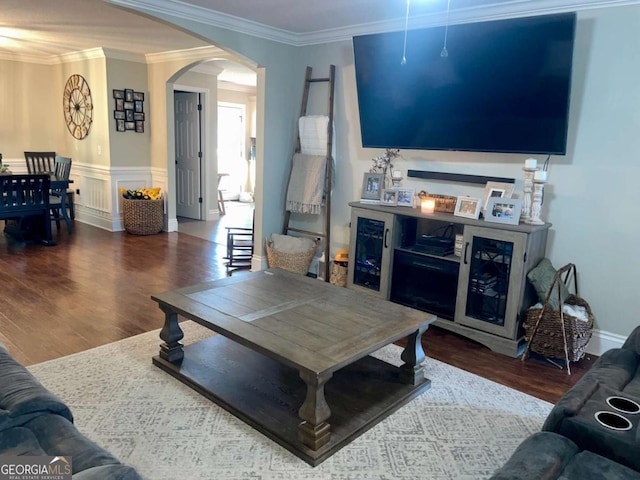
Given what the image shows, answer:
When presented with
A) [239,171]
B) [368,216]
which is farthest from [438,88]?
[239,171]

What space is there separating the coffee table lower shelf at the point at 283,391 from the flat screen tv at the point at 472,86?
1798 millimetres

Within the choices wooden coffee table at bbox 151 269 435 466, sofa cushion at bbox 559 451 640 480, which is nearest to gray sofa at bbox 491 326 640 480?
sofa cushion at bbox 559 451 640 480

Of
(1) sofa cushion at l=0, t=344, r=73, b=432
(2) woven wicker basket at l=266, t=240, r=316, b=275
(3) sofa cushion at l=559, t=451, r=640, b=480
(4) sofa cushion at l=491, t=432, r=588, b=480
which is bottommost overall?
(2) woven wicker basket at l=266, t=240, r=316, b=275

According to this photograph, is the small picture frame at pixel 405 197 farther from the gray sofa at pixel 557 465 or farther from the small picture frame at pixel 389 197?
the gray sofa at pixel 557 465

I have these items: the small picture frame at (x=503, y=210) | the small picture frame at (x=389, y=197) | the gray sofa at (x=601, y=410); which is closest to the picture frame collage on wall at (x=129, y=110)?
the small picture frame at (x=389, y=197)

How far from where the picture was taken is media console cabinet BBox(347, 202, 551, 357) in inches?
128

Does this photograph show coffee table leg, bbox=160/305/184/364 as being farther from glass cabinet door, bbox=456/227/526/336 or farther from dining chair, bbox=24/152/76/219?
dining chair, bbox=24/152/76/219

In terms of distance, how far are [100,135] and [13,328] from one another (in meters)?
4.02

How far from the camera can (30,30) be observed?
5355 millimetres

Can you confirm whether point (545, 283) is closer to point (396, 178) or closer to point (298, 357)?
point (396, 178)

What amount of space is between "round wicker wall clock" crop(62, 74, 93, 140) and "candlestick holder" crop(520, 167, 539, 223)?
592 cm

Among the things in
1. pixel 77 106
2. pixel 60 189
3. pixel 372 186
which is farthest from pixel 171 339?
pixel 77 106

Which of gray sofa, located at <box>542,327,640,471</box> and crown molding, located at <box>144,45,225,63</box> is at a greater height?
crown molding, located at <box>144,45,225,63</box>

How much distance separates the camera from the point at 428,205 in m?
3.76
